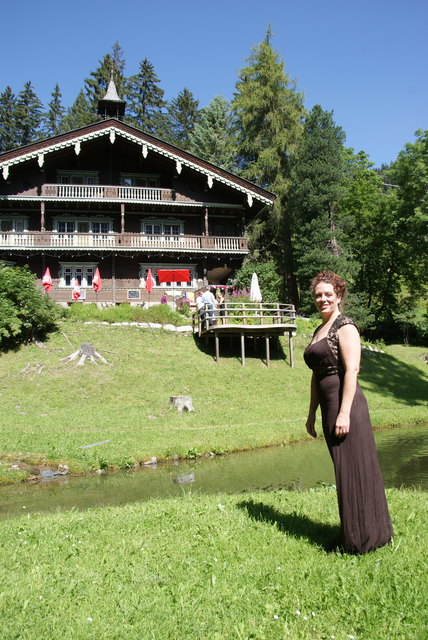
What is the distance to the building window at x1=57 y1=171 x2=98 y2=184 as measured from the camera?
34.7 m

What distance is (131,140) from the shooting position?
3272 cm

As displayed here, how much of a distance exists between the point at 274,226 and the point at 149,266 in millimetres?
11385

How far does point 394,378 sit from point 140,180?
21124 mm

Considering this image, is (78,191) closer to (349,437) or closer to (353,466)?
(349,437)

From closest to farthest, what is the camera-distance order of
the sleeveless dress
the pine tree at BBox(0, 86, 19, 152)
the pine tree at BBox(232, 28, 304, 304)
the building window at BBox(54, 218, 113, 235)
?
the sleeveless dress < the building window at BBox(54, 218, 113, 235) < the pine tree at BBox(232, 28, 304, 304) < the pine tree at BBox(0, 86, 19, 152)

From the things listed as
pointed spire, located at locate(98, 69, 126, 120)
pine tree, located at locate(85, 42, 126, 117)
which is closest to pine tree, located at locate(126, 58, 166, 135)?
pine tree, located at locate(85, 42, 126, 117)

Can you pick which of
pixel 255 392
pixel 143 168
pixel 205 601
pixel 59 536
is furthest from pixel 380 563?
pixel 143 168

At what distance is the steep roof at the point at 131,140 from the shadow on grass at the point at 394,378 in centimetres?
1285

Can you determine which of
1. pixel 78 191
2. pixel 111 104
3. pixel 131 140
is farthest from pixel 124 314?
pixel 111 104

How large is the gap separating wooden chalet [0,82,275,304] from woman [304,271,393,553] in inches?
1116

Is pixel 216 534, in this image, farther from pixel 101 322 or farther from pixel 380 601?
pixel 101 322

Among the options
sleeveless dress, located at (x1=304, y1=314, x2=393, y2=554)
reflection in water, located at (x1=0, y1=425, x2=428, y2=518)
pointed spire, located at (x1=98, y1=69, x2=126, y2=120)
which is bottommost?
reflection in water, located at (x1=0, y1=425, x2=428, y2=518)

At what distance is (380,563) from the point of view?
14.4ft

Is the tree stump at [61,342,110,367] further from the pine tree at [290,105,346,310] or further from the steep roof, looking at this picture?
the pine tree at [290,105,346,310]
